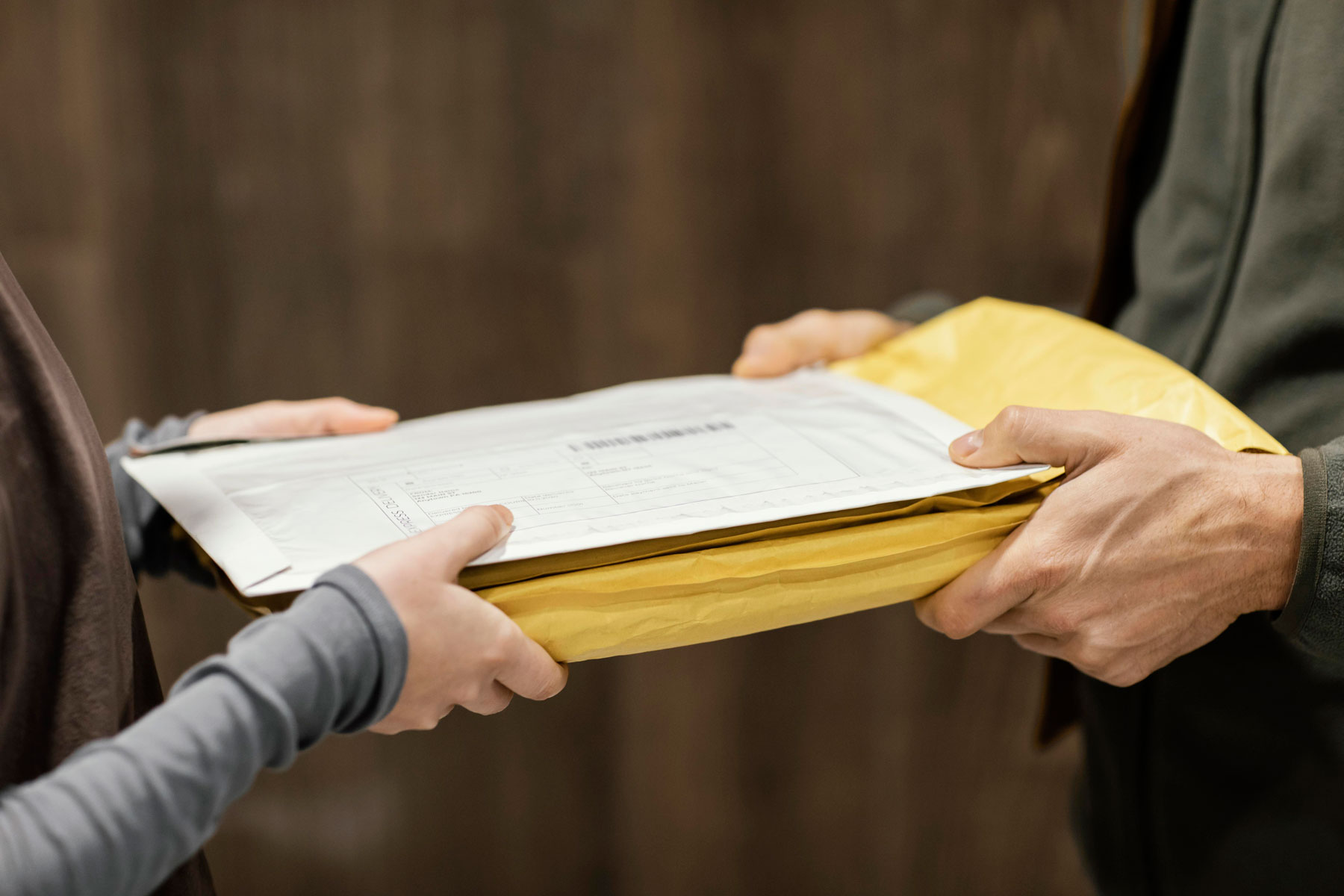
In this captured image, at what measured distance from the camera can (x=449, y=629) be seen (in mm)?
311

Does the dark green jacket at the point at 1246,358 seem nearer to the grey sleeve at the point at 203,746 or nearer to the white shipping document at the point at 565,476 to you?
the white shipping document at the point at 565,476

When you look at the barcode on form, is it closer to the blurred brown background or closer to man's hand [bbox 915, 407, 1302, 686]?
man's hand [bbox 915, 407, 1302, 686]

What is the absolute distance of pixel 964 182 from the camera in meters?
0.91

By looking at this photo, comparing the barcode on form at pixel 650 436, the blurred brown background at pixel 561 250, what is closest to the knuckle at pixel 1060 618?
the barcode on form at pixel 650 436

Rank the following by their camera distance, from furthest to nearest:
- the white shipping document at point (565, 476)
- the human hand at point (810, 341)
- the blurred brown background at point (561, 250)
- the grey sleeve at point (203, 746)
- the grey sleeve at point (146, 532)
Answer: the blurred brown background at point (561, 250), the human hand at point (810, 341), the grey sleeve at point (146, 532), the white shipping document at point (565, 476), the grey sleeve at point (203, 746)

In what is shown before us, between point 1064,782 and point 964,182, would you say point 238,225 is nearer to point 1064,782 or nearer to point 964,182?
point 964,182

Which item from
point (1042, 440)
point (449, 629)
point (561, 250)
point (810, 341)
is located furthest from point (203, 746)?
point (561, 250)

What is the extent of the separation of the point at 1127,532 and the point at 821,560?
0.45 feet

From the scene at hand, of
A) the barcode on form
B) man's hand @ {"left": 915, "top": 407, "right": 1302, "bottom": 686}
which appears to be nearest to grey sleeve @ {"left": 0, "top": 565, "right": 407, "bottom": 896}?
the barcode on form

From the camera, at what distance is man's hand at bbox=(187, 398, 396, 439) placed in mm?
505

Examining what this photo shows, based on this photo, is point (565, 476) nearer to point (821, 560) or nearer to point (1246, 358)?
point (821, 560)

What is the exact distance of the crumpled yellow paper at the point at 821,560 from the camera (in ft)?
1.12

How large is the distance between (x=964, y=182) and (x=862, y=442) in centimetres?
60

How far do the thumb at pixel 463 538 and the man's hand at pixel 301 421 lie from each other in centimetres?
20
